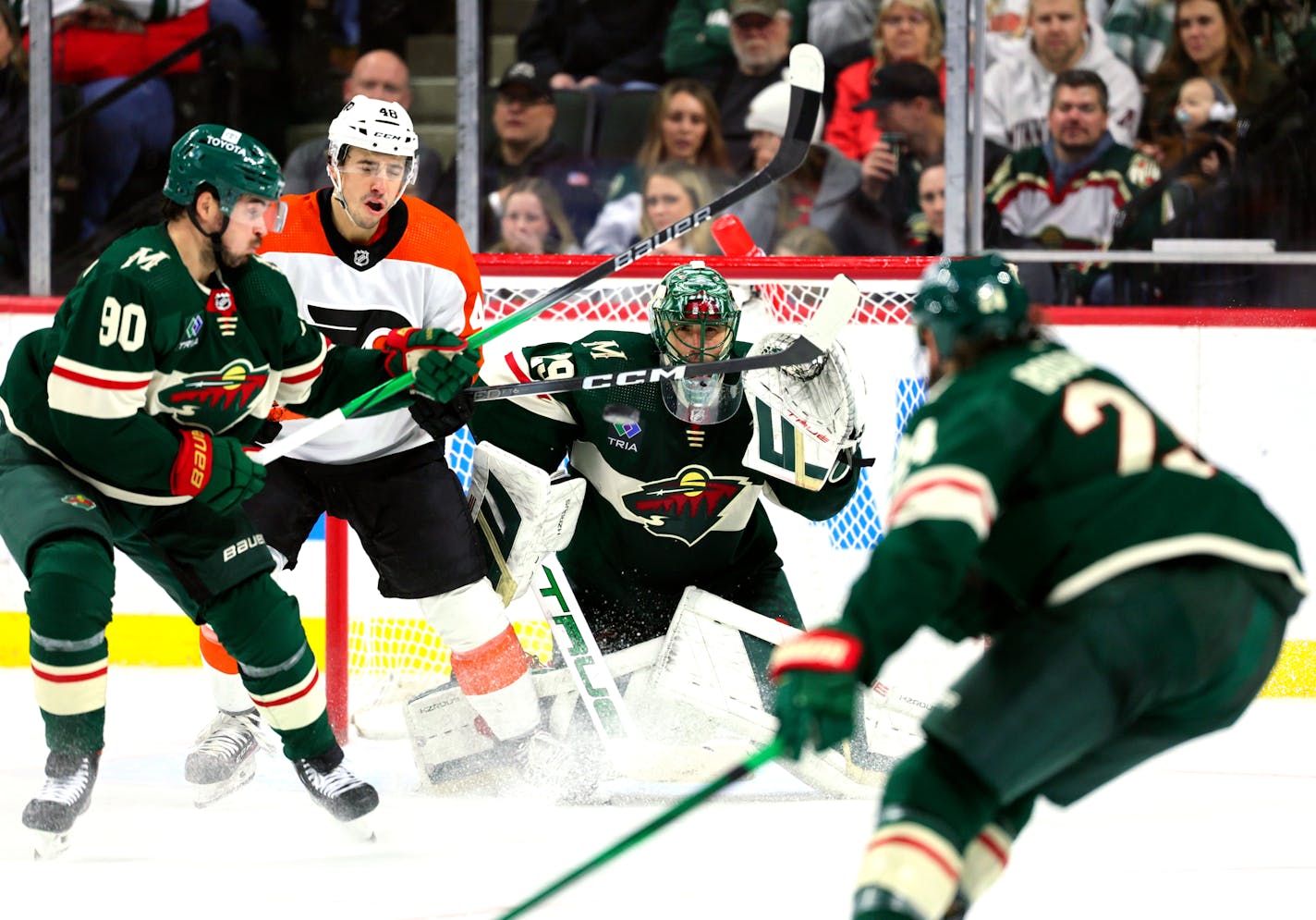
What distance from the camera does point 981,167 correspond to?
4.22 m

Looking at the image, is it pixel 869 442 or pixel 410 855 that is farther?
pixel 869 442

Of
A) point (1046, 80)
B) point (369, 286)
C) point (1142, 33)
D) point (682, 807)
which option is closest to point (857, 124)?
point (1046, 80)

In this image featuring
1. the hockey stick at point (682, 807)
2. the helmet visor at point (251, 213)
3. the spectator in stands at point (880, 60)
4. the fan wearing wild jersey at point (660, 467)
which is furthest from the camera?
the spectator in stands at point (880, 60)

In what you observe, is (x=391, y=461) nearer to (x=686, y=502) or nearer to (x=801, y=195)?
(x=686, y=502)

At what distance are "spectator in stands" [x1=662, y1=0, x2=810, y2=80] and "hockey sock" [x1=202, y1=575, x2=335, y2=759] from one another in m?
2.80

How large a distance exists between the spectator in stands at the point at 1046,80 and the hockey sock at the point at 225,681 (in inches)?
101

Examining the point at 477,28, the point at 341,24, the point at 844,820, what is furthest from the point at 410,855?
the point at 341,24

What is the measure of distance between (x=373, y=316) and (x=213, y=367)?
0.61 metres

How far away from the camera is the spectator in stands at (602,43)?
5176 mm

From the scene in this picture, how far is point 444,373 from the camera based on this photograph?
2.91 metres

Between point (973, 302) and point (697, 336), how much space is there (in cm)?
140

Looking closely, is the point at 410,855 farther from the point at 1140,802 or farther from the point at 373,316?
the point at 1140,802

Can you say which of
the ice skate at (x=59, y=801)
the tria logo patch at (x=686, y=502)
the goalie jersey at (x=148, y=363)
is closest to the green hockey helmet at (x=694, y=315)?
the tria logo patch at (x=686, y=502)

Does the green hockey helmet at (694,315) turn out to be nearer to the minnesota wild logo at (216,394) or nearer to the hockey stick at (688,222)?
the hockey stick at (688,222)
